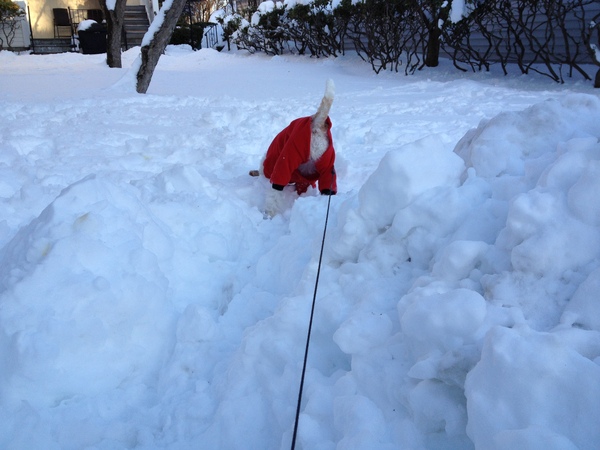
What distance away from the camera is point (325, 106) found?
11.5 feet

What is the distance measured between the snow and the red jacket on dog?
36 centimetres

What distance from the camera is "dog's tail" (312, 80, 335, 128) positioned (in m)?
3.38

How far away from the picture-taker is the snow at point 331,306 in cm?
139

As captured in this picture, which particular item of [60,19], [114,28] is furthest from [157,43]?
[60,19]

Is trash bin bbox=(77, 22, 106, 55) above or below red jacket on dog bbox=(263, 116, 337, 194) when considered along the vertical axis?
above

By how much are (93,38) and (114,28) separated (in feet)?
27.0

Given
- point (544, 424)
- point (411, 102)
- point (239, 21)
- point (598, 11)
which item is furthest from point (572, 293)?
point (239, 21)

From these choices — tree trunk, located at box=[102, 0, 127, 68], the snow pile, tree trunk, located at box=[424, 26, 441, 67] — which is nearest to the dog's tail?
the snow pile

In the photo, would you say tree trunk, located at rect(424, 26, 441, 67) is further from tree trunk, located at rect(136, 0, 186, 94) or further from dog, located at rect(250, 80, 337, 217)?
dog, located at rect(250, 80, 337, 217)

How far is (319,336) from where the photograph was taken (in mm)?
1987

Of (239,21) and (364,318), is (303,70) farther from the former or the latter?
(364,318)

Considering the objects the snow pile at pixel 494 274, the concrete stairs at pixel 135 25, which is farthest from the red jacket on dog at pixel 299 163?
the concrete stairs at pixel 135 25

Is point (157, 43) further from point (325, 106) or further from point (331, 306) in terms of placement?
point (331, 306)

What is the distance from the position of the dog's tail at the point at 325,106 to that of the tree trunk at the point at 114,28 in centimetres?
854
